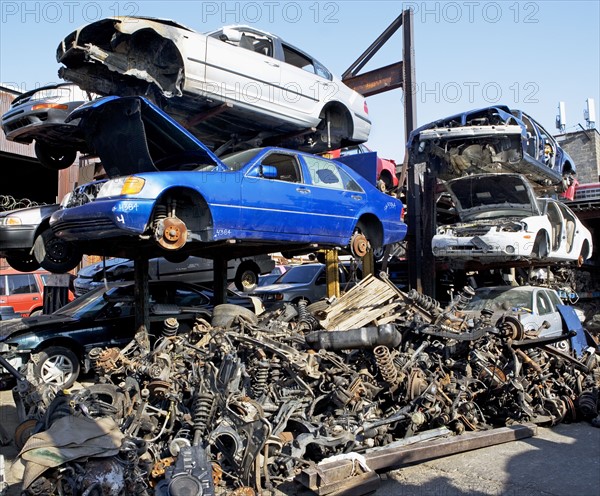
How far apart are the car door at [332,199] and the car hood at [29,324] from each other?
3.55 metres

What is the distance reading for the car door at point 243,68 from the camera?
716 cm

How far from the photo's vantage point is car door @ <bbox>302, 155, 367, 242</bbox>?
24.5 feet

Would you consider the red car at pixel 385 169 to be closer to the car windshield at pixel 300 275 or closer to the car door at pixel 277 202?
the car windshield at pixel 300 275

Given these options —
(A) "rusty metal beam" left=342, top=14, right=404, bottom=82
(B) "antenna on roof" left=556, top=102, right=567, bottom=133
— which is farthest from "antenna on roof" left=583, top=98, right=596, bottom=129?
(A) "rusty metal beam" left=342, top=14, right=404, bottom=82

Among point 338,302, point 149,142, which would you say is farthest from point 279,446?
point 149,142

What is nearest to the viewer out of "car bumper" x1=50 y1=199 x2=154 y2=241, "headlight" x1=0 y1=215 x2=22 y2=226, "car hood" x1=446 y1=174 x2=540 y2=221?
"car bumper" x1=50 y1=199 x2=154 y2=241

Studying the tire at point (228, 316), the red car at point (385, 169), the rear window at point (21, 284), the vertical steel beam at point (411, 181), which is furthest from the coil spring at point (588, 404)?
the rear window at point (21, 284)

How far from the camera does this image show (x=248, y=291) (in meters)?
11.1

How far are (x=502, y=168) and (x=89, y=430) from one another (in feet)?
29.7

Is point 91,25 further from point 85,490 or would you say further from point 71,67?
point 85,490

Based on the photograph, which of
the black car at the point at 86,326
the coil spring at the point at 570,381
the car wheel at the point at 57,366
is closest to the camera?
the coil spring at the point at 570,381

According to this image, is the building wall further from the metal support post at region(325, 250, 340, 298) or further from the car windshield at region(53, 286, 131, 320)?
the car windshield at region(53, 286, 131, 320)

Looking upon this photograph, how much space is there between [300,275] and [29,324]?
6013 mm

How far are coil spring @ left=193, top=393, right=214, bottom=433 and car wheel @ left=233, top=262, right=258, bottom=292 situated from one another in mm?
6061
